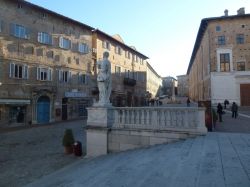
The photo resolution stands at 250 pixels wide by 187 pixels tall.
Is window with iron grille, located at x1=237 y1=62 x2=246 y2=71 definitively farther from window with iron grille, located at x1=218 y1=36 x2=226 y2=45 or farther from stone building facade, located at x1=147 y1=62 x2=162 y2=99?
stone building facade, located at x1=147 y1=62 x2=162 y2=99

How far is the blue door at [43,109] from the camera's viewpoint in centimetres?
2683

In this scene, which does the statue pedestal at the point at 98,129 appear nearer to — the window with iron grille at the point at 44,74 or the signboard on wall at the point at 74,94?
the window with iron grille at the point at 44,74

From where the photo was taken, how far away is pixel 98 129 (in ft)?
34.9

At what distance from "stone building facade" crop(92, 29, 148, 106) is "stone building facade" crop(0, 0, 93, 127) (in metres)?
2.44

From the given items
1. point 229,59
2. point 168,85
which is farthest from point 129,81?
point 168,85

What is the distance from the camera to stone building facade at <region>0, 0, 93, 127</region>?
23.5 metres

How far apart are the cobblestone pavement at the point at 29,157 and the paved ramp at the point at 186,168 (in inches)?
49.6

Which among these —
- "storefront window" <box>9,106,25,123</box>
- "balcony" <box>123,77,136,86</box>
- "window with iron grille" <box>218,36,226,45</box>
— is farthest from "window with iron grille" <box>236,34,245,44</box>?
"storefront window" <box>9,106,25,123</box>

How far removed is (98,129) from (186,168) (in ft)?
17.6

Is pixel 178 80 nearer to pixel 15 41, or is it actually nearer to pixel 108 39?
pixel 108 39

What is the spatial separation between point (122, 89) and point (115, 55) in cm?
617

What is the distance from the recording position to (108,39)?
37844mm

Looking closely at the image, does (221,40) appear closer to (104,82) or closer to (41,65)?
(41,65)

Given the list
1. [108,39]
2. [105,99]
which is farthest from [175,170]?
[108,39]
